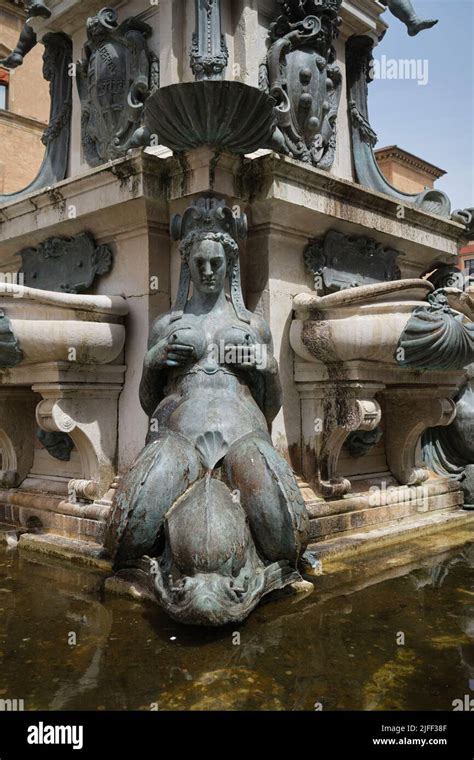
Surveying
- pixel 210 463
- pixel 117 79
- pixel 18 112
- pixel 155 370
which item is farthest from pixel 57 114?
pixel 18 112

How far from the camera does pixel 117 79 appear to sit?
5020 mm

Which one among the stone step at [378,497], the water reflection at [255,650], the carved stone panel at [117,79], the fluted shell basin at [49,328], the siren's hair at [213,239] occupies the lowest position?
the water reflection at [255,650]

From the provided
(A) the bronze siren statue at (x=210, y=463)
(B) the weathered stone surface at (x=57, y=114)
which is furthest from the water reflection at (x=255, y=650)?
(B) the weathered stone surface at (x=57, y=114)

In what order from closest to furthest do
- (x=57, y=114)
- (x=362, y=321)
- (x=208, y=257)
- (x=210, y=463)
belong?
(x=210, y=463)
(x=208, y=257)
(x=362, y=321)
(x=57, y=114)

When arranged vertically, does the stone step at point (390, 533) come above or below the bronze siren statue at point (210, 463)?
below

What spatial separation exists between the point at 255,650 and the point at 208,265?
207 cm

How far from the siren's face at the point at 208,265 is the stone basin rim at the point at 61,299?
2.58 feet

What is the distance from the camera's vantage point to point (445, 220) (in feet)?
18.8

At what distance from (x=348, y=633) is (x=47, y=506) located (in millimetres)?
2496

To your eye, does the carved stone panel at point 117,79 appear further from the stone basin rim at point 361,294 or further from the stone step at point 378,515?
the stone step at point 378,515

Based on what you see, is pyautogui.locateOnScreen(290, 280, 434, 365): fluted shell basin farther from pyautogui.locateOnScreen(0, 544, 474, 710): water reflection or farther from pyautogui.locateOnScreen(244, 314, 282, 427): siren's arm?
pyautogui.locateOnScreen(0, 544, 474, 710): water reflection

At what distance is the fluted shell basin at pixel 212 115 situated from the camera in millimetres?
3730

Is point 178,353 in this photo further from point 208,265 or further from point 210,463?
point 210,463
